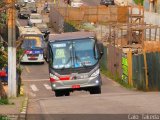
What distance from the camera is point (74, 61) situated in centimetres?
2642

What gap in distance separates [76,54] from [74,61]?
0.32 m

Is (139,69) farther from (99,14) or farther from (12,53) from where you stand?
(99,14)

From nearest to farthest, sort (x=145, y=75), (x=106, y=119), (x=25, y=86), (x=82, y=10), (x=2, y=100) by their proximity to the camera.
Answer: (x=106, y=119) → (x=2, y=100) → (x=145, y=75) → (x=25, y=86) → (x=82, y=10)

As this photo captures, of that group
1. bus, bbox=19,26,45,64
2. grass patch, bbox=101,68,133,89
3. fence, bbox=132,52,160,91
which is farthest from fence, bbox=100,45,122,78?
bus, bbox=19,26,45,64

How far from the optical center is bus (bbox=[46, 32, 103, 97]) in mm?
26391

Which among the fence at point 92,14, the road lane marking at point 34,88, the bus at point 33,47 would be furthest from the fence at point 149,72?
the fence at point 92,14

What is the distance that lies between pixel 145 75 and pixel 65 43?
5.30 m

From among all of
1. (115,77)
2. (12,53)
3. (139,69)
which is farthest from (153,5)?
(12,53)

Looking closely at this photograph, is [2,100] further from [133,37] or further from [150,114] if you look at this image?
[133,37]

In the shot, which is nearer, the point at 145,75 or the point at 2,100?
the point at 2,100

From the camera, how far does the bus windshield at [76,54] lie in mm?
26375

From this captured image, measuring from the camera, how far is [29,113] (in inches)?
724

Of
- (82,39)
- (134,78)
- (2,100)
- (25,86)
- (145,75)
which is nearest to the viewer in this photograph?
(2,100)

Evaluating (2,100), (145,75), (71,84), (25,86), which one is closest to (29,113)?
(2,100)
